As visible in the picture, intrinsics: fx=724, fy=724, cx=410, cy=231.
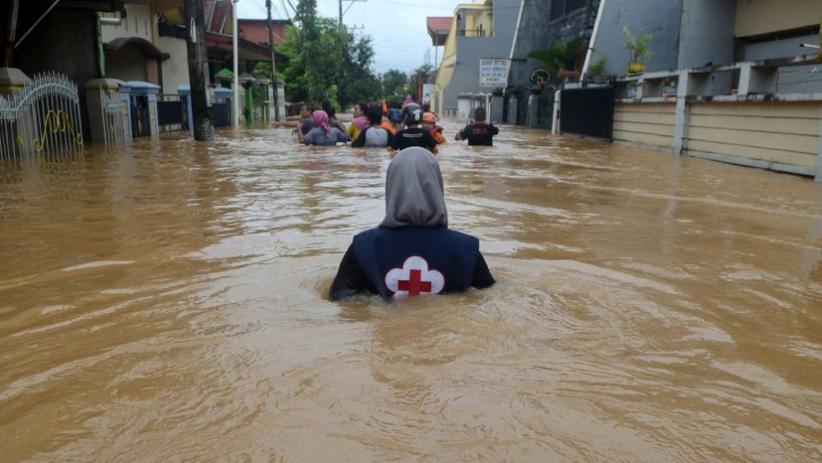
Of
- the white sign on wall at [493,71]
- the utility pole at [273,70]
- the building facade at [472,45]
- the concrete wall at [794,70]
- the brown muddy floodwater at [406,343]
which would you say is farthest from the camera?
the building facade at [472,45]

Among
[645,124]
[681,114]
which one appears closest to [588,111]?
[645,124]

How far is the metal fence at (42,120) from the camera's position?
43.4 feet

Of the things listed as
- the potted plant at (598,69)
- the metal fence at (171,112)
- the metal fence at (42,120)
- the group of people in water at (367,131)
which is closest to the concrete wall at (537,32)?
the potted plant at (598,69)

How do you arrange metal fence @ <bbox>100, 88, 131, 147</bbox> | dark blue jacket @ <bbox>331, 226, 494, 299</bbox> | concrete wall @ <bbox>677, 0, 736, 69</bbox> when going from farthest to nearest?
concrete wall @ <bbox>677, 0, 736, 69</bbox> → metal fence @ <bbox>100, 88, 131, 147</bbox> → dark blue jacket @ <bbox>331, 226, 494, 299</bbox>

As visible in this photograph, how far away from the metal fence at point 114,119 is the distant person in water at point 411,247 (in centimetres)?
1507

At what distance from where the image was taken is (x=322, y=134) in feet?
57.7

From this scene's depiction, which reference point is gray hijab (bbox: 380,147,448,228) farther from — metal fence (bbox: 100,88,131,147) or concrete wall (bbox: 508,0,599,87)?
concrete wall (bbox: 508,0,599,87)

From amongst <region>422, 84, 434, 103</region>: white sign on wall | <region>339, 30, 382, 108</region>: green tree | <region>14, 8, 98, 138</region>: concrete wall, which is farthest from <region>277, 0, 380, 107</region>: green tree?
<region>14, 8, 98, 138</region>: concrete wall

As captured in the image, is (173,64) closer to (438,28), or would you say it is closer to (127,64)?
(127,64)

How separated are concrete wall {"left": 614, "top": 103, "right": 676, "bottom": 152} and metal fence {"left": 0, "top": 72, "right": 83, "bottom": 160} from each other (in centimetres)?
1324

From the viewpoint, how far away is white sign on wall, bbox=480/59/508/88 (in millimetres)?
41750

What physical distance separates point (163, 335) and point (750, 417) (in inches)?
113

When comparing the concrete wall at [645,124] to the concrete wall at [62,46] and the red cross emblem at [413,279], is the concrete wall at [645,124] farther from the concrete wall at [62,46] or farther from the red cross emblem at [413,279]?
the concrete wall at [62,46]

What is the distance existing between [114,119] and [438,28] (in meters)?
55.4
